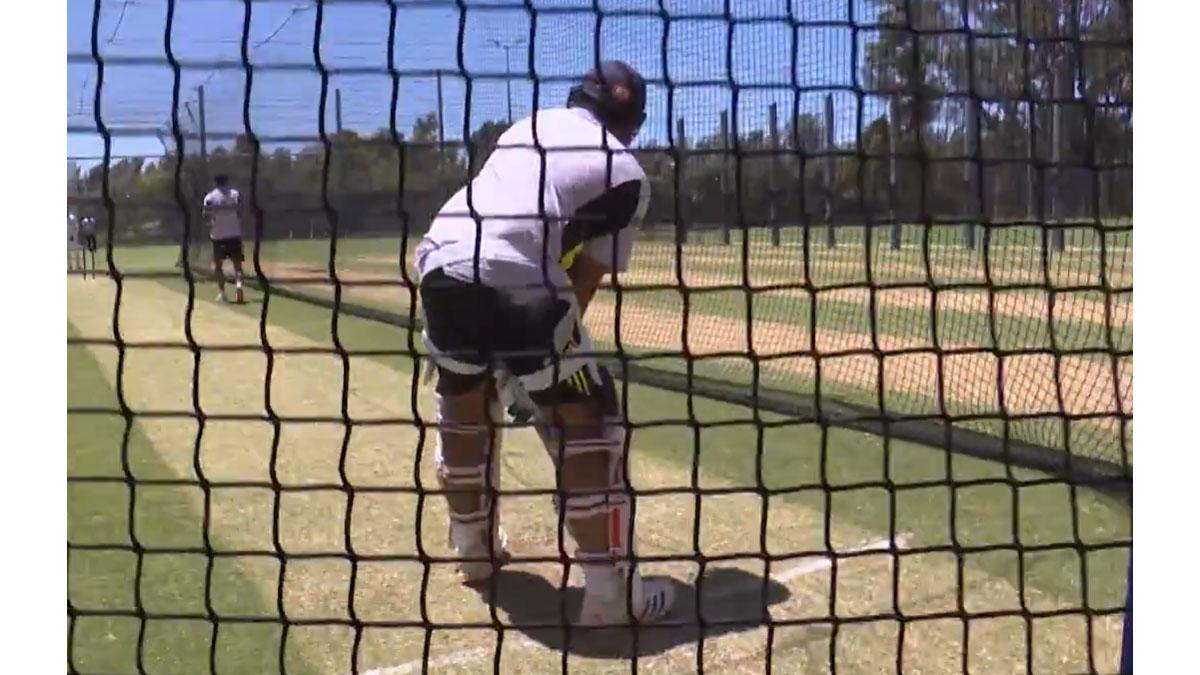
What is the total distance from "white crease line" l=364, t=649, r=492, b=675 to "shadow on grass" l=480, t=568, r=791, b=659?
0.10m

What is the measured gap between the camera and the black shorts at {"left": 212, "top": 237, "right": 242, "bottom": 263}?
8.80 metres

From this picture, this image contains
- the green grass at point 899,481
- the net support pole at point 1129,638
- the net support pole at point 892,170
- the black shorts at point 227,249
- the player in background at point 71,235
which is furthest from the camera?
the black shorts at point 227,249

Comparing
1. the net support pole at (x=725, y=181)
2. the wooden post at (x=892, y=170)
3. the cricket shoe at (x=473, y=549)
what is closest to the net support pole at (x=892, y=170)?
the wooden post at (x=892, y=170)

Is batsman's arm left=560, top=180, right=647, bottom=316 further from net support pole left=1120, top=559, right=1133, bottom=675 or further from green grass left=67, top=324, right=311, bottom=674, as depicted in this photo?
net support pole left=1120, top=559, right=1133, bottom=675

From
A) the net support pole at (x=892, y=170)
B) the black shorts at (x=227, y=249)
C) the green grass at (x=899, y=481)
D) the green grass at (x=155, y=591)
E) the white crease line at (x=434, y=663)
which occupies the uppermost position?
the net support pole at (x=892, y=170)

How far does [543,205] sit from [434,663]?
92 centimetres

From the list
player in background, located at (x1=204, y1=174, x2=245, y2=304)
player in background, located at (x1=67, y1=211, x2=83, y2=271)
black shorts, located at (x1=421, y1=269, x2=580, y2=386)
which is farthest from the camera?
player in background, located at (x1=204, y1=174, x2=245, y2=304)

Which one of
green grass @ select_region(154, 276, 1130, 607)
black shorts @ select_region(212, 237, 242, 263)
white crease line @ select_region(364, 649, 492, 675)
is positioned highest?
black shorts @ select_region(212, 237, 242, 263)

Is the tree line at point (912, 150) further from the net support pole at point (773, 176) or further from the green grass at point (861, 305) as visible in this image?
the green grass at point (861, 305)

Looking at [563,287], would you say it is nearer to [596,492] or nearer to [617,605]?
[596,492]

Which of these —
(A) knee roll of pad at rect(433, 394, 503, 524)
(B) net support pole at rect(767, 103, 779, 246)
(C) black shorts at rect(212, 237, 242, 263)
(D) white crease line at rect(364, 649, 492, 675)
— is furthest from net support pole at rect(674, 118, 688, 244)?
(C) black shorts at rect(212, 237, 242, 263)

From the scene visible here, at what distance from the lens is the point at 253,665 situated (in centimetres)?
234

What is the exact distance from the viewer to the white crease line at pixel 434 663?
230 cm

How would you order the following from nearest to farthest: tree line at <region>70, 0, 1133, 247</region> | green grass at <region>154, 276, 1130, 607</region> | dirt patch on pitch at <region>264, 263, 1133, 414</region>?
tree line at <region>70, 0, 1133, 247</region>, green grass at <region>154, 276, 1130, 607</region>, dirt patch on pitch at <region>264, 263, 1133, 414</region>
